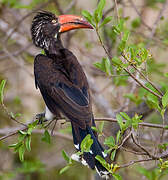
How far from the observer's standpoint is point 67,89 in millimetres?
2959

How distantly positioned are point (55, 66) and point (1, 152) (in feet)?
8.17

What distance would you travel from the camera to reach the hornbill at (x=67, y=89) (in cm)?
278

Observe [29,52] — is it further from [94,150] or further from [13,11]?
[94,150]

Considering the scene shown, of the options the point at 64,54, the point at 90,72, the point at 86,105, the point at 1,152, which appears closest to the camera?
the point at 86,105

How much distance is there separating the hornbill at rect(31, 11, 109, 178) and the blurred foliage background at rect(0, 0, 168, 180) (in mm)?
238

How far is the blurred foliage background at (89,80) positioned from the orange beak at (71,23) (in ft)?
0.84

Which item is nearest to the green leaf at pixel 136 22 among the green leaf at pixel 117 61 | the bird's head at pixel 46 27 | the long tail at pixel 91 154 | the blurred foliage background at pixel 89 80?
the blurred foliage background at pixel 89 80

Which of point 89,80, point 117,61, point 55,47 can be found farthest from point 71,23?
point 117,61

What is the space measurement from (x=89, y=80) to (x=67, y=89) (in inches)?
55.5

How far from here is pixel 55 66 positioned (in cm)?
315

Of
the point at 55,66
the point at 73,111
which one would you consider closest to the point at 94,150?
the point at 73,111

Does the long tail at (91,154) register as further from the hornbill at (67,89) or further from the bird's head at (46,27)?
the bird's head at (46,27)

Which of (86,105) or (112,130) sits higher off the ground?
(86,105)

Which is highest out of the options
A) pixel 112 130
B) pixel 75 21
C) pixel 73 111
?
pixel 75 21
